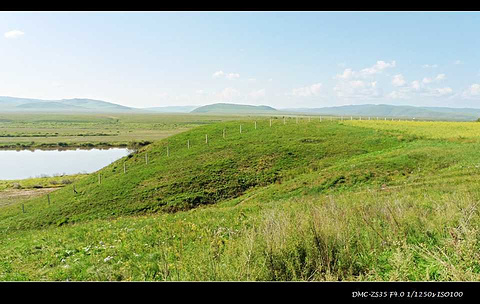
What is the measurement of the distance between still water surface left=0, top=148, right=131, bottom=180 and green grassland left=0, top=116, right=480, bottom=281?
25.5m

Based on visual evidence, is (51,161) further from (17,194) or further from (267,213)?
(267,213)

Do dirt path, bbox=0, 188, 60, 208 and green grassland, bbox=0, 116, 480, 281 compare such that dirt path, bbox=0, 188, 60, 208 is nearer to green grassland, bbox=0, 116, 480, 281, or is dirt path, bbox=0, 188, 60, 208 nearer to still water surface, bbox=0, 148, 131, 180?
green grassland, bbox=0, 116, 480, 281

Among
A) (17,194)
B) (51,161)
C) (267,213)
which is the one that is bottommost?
(17,194)

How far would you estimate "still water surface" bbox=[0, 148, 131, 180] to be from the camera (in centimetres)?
5223

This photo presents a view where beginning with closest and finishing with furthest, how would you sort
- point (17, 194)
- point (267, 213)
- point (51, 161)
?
point (267, 213)
point (17, 194)
point (51, 161)

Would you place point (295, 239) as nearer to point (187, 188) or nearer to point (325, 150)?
point (187, 188)

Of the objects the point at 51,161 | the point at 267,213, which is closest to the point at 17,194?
the point at 51,161

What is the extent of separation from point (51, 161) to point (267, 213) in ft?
230

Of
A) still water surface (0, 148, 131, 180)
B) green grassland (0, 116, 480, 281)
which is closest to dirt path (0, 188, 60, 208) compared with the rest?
green grassland (0, 116, 480, 281)

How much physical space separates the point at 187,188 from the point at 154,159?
12.4 meters

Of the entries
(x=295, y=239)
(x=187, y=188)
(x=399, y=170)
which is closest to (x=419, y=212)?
(x=295, y=239)

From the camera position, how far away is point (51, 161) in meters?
62.1

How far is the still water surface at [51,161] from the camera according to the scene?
171 ft

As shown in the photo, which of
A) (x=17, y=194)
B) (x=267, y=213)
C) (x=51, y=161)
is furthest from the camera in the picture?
(x=51, y=161)
